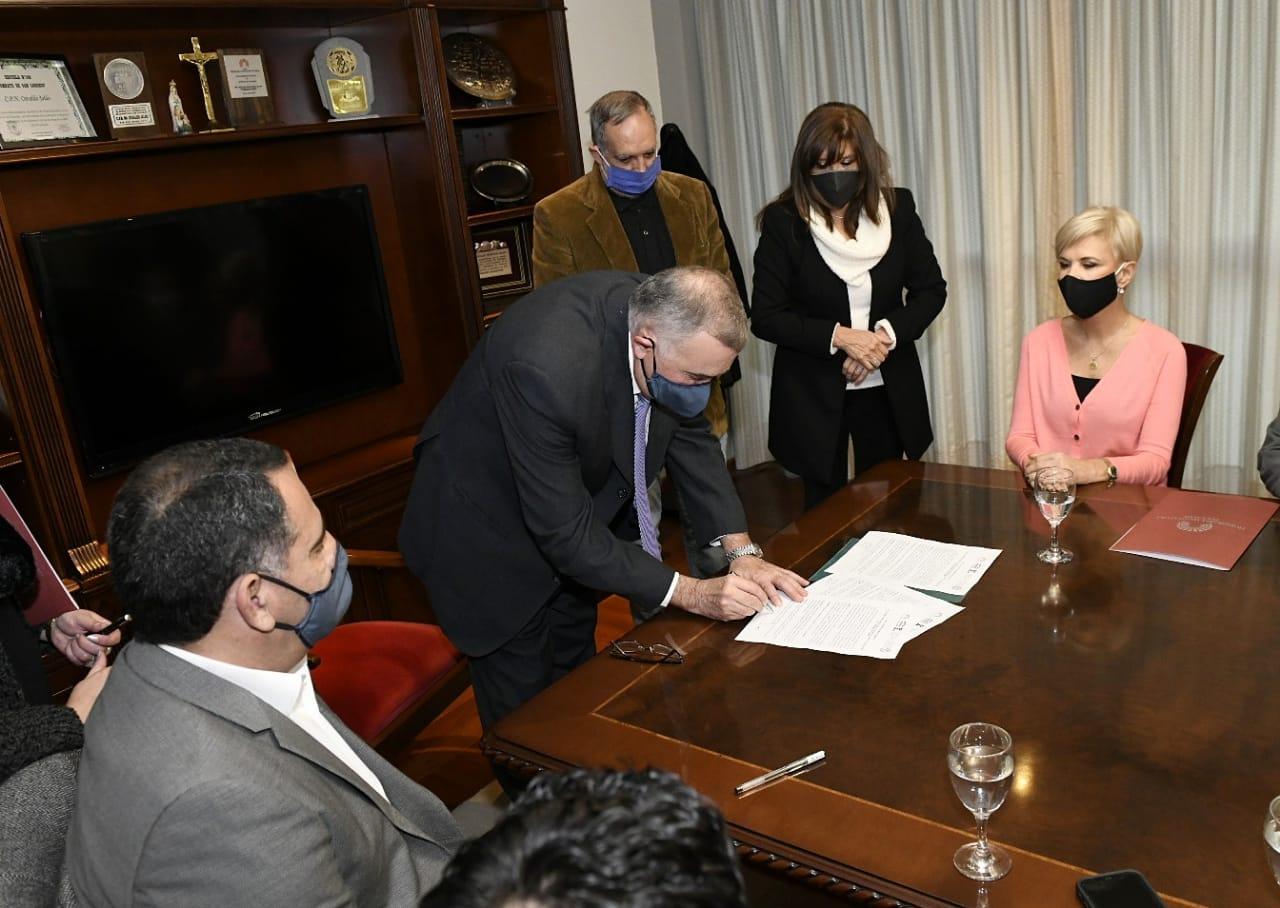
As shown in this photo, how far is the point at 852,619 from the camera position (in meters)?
1.76

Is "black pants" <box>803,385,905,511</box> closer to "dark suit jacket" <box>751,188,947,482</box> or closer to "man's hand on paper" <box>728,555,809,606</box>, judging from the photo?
"dark suit jacket" <box>751,188,947,482</box>

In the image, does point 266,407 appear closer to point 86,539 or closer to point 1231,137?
point 86,539

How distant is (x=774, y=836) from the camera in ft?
4.23

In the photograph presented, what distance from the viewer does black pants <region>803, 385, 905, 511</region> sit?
10.1 feet

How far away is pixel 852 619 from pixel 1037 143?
2652 mm

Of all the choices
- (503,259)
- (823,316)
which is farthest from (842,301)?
(503,259)

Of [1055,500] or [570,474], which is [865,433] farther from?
[570,474]

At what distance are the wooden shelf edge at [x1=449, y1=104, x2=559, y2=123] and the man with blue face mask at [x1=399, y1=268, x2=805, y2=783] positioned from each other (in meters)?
1.89

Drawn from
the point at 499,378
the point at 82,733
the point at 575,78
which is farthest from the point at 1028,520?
the point at 575,78

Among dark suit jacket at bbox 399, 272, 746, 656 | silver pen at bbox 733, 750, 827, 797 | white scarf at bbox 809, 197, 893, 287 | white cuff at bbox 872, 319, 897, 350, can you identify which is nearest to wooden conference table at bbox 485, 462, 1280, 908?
silver pen at bbox 733, 750, 827, 797

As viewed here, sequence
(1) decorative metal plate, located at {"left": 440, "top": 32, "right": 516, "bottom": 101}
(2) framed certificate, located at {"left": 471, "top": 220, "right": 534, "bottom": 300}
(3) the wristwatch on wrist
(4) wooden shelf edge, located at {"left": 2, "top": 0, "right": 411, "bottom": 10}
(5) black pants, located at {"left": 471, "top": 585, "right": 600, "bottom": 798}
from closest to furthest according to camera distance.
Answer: (3) the wristwatch on wrist, (5) black pants, located at {"left": 471, "top": 585, "right": 600, "bottom": 798}, (4) wooden shelf edge, located at {"left": 2, "top": 0, "right": 411, "bottom": 10}, (1) decorative metal plate, located at {"left": 440, "top": 32, "right": 516, "bottom": 101}, (2) framed certificate, located at {"left": 471, "top": 220, "right": 534, "bottom": 300}

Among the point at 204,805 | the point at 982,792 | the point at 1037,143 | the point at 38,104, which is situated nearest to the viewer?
the point at 204,805

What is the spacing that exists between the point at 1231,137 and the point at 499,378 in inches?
108

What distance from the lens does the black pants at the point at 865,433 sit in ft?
10.1
